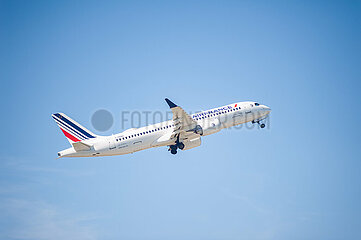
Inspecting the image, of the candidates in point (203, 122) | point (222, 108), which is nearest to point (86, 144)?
point (203, 122)

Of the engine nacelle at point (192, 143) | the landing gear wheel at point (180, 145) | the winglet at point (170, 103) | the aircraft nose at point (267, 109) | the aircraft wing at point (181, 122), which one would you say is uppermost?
the aircraft nose at point (267, 109)

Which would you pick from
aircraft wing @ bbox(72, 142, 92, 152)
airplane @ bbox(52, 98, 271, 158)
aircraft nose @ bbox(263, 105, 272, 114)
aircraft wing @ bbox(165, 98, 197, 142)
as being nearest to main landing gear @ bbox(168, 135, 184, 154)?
airplane @ bbox(52, 98, 271, 158)

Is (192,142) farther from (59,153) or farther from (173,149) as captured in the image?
(59,153)

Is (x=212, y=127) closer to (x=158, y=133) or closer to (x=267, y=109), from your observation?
(x=158, y=133)

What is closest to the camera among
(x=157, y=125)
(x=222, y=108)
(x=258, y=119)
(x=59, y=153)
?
(x=59, y=153)

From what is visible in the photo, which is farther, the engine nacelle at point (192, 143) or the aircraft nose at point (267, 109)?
the aircraft nose at point (267, 109)

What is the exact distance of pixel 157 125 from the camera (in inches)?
2343

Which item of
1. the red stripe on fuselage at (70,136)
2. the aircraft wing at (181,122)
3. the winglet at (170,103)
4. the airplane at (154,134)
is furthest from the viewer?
the red stripe on fuselage at (70,136)

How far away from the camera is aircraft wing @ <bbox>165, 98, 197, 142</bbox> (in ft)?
182

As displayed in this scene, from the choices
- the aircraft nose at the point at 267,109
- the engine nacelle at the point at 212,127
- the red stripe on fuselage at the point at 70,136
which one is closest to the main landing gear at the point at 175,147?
the engine nacelle at the point at 212,127

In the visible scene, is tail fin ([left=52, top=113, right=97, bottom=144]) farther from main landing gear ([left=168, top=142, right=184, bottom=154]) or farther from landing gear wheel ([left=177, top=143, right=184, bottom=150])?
landing gear wheel ([left=177, top=143, right=184, bottom=150])

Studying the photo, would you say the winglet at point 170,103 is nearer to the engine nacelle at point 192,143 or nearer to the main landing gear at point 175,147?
the main landing gear at point 175,147

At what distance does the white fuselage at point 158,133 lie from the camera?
5631cm

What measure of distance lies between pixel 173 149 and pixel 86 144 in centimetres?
1393
